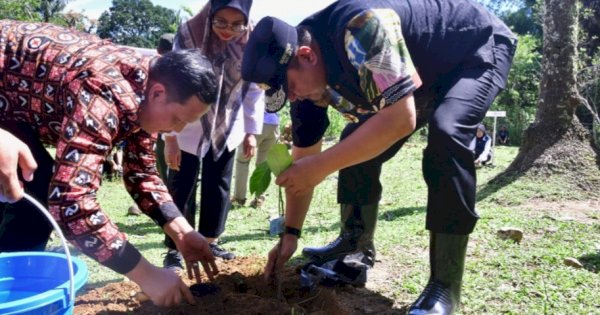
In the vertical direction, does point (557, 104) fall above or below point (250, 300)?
above

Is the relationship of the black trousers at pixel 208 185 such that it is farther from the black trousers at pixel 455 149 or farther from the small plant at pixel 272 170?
the black trousers at pixel 455 149

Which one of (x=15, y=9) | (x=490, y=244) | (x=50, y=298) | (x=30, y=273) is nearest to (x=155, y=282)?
(x=30, y=273)

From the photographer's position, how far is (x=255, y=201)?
570 cm

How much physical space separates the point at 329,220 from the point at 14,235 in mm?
2829

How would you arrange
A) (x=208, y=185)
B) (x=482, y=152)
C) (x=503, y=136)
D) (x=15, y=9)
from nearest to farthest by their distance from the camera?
(x=208, y=185)
(x=482, y=152)
(x=503, y=136)
(x=15, y=9)

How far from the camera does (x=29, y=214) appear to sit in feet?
7.82

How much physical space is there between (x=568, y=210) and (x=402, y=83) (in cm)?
321

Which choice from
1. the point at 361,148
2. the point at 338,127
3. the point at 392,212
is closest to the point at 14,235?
the point at 361,148

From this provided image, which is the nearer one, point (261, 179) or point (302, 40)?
point (302, 40)

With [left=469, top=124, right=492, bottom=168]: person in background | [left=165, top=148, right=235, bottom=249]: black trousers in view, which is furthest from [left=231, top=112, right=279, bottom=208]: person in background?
[left=469, top=124, right=492, bottom=168]: person in background

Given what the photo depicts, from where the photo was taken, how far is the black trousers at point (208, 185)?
3309 millimetres

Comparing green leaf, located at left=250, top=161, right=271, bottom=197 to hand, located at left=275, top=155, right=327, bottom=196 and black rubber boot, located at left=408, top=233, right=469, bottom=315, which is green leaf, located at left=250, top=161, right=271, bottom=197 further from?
black rubber boot, located at left=408, top=233, right=469, bottom=315

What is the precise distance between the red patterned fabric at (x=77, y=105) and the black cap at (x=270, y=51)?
0.38m

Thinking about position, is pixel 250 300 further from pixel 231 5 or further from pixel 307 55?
pixel 231 5
